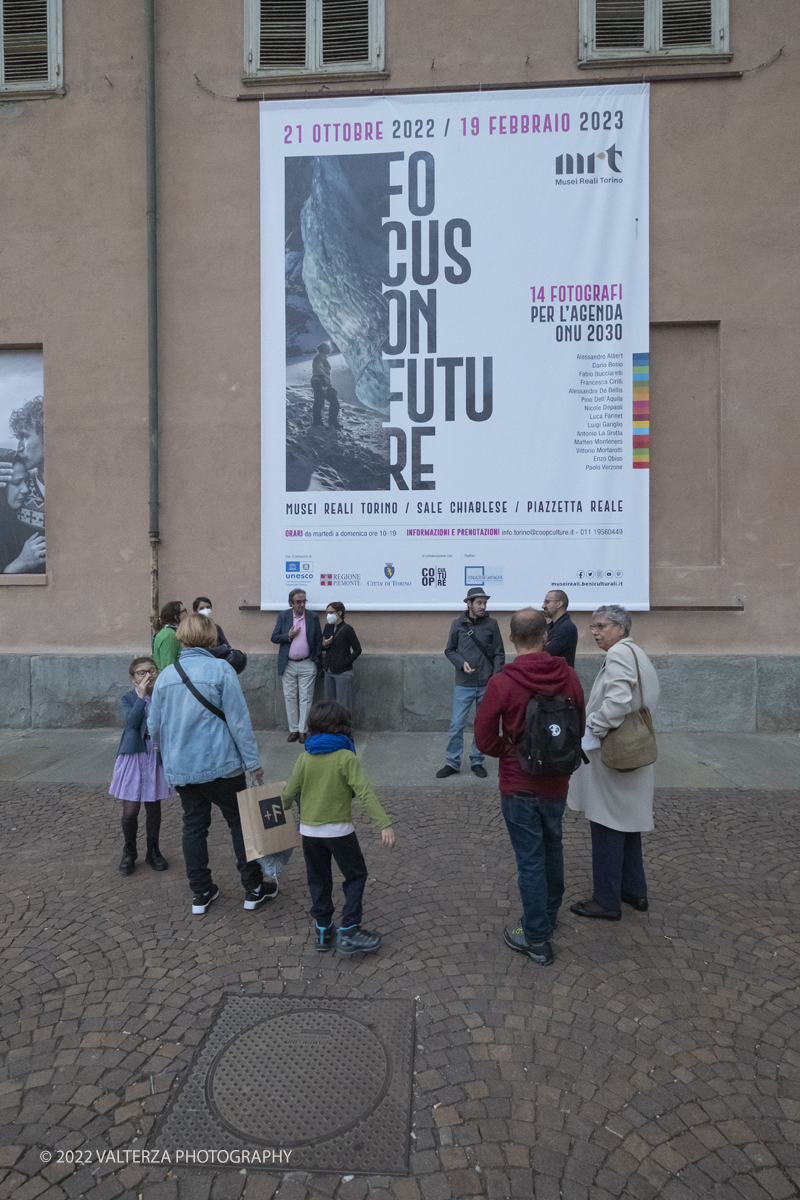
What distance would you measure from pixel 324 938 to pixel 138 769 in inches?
75.2

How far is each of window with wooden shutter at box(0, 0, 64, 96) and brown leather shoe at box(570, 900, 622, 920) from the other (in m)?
11.7

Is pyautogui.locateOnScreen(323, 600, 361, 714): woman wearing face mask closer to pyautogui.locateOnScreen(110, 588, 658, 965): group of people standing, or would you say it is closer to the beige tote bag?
pyautogui.locateOnScreen(110, 588, 658, 965): group of people standing

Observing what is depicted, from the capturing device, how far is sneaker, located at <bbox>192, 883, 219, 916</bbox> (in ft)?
14.5

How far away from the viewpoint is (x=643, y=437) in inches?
362

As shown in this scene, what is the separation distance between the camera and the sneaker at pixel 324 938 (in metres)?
3.94

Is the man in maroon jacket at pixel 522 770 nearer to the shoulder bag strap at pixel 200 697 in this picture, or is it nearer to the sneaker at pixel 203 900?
the shoulder bag strap at pixel 200 697

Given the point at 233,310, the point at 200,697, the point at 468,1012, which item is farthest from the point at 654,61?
the point at 468,1012

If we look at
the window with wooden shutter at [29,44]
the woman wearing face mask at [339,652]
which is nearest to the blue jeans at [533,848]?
the woman wearing face mask at [339,652]

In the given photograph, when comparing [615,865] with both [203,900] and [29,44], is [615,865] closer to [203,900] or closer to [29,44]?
[203,900]

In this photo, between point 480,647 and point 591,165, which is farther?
point 591,165

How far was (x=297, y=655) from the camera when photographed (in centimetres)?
884

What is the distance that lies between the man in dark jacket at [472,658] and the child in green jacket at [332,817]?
366cm

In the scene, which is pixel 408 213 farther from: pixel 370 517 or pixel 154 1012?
pixel 154 1012

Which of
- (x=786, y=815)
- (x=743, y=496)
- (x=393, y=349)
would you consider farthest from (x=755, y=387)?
(x=786, y=815)
